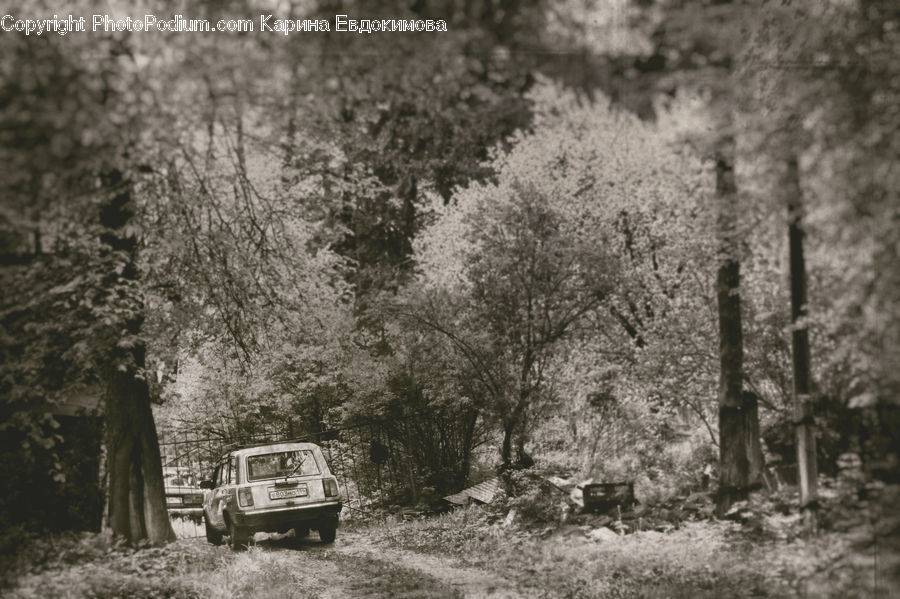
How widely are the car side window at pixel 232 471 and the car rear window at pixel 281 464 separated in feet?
→ 0.83

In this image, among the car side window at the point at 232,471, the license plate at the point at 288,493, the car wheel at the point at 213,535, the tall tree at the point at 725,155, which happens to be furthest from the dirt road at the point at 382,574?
the tall tree at the point at 725,155

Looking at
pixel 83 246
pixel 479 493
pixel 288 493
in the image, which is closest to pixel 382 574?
pixel 288 493

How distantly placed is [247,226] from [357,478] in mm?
7586

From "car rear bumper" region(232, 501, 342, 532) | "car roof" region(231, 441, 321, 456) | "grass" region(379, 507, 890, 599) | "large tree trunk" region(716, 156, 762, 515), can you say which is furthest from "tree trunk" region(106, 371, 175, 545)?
"large tree trunk" region(716, 156, 762, 515)

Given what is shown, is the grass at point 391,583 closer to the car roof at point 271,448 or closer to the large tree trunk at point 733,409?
the car roof at point 271,448

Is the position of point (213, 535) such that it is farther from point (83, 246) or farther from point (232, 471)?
point (83, 246)

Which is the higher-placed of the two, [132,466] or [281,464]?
[132,466]

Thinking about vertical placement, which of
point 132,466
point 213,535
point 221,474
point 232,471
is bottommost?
point 213,535

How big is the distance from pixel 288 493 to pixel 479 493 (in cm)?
322

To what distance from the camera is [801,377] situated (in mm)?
7324

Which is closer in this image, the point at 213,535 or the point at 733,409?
the point at 733,409

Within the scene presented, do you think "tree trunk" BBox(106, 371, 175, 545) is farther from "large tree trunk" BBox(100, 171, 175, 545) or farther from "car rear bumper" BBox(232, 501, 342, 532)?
"car rear bumper" BBox(232, 501, 342, 532)

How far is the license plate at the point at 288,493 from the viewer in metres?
11.6

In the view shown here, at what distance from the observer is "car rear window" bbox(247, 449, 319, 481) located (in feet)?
38.5
